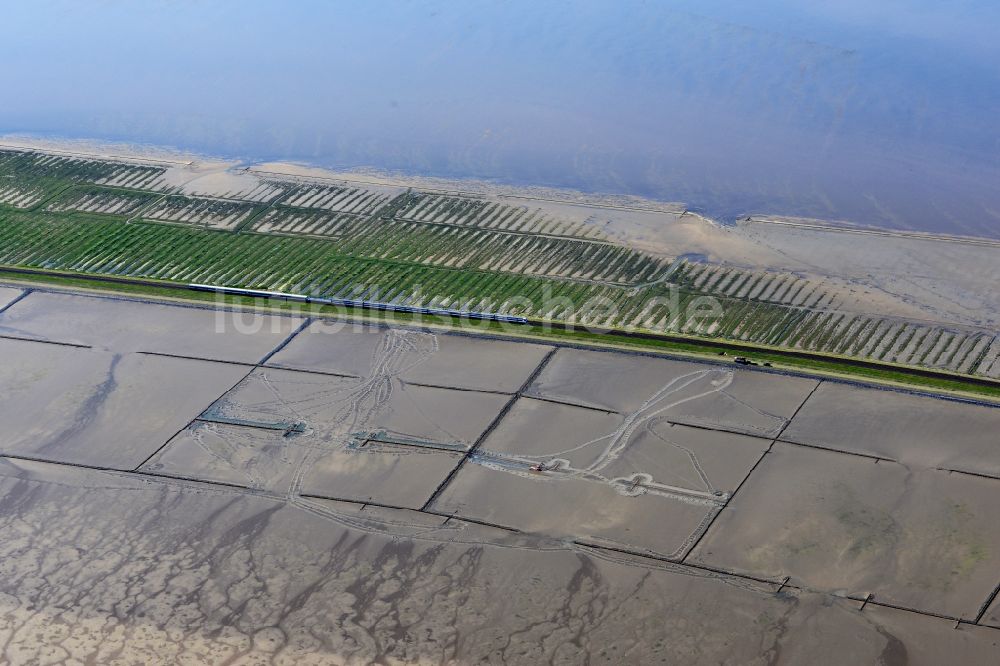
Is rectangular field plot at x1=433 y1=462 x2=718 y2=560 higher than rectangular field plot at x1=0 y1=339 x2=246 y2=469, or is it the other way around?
rectangular field plot at x1=0 y1=339 x2=246 y2=469

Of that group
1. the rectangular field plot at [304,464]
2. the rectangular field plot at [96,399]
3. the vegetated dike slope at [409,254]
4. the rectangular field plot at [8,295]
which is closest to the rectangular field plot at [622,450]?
the rectangular field plot at [304,464]

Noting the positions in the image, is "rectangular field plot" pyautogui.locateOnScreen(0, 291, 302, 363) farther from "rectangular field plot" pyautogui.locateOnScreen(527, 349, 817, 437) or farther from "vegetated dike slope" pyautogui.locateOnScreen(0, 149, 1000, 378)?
"rectangular field plot" pyautogui.locateOnScreen(527, 349, 817, 437)

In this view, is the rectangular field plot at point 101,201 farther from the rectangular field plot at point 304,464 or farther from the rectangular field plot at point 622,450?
the rectangular field plot at point 622,450

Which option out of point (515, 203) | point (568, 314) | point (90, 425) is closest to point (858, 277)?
point (568, 314)

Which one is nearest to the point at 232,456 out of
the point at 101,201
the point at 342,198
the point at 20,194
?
the point at 342,198

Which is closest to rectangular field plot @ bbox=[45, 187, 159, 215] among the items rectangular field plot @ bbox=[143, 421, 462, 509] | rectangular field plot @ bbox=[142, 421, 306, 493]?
rectangular field plot @ bbox=[142, 421, 306, 493]

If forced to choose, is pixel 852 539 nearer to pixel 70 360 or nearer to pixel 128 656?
pixel 128 656
